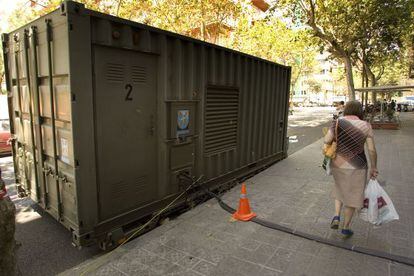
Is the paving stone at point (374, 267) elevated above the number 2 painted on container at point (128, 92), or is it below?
below

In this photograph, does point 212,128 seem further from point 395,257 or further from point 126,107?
point 395,257

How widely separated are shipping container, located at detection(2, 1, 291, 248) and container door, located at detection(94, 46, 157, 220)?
0.01 meters

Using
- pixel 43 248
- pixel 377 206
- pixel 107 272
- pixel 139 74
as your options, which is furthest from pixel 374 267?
pixel 43 248

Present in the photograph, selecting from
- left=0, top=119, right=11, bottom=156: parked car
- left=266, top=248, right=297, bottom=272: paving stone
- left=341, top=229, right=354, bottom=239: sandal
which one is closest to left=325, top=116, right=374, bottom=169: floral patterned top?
left=341, top=229, right=354, bottom=239: sandal

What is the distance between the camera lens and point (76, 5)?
10.3 feet

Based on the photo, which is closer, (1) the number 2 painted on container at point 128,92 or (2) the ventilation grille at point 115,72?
(2) the ventilation grille at point 115,72

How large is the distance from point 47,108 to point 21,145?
149 centimetres

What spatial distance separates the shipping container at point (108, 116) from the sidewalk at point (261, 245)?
1.30ft

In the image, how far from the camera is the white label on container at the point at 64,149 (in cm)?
345

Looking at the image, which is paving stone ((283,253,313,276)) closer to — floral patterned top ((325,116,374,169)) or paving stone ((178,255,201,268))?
paving stone ((178,255,201,268))

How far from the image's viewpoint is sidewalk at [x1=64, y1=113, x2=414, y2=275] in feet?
10.8

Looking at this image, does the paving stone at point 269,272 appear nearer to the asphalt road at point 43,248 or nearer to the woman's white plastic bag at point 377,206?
the woman's white plastic bag at point 377,206

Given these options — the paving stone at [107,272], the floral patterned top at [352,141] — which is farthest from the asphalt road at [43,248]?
the floral patterned top at [352,141]

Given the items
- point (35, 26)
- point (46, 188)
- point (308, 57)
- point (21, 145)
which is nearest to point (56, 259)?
point (46, 188)
